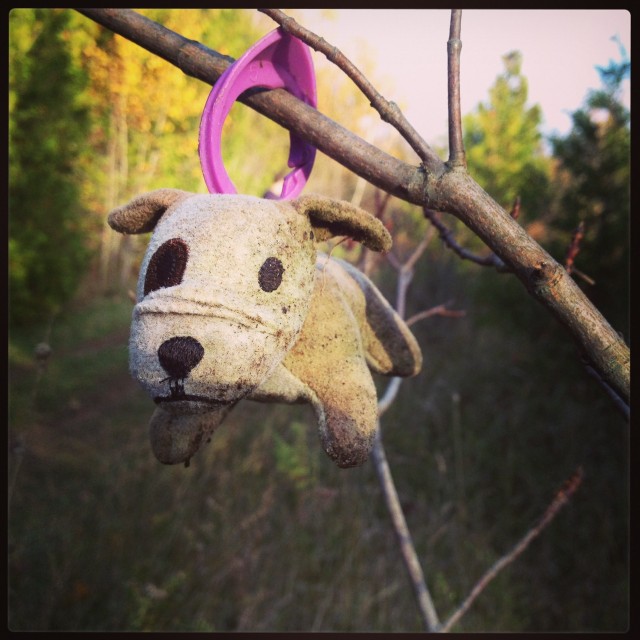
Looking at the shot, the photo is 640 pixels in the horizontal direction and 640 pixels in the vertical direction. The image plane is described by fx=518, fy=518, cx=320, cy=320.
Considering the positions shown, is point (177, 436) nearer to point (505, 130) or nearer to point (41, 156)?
point (41, 156)

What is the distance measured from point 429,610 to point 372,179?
0.79 meters

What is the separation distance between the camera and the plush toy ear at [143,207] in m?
0.45

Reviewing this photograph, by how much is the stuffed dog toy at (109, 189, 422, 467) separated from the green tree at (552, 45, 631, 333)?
99.4 inches

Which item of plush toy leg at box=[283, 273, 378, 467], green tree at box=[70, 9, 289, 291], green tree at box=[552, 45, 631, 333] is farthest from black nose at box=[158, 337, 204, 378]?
green tree at box=[70, 9, 289, 291]

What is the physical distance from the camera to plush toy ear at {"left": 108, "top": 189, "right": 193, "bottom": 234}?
0.45 m

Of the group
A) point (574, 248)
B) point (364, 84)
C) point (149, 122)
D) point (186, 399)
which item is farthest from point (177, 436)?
point (149, 122)

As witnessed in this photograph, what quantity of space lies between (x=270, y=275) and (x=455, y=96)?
25 centimetres

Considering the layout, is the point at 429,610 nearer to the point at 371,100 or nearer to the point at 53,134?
the point at 371,100

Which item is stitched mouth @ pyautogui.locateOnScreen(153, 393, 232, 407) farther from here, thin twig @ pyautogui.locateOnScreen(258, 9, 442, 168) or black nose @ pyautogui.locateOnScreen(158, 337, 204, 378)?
thin twig @ pyautogui.locateOnScreen(258, 9, 442, 168)

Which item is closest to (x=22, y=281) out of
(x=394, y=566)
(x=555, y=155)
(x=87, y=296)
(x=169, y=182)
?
(x=169, y=182)

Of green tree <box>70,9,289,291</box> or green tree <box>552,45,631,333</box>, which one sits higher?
green tree <box>70,9,289,291</box>

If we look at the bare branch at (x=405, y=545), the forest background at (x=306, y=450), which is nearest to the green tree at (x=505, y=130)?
the forest background at (x=306, y=450)

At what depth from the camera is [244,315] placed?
14.4 inches

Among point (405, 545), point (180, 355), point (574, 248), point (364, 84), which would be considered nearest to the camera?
point (180, 355)
